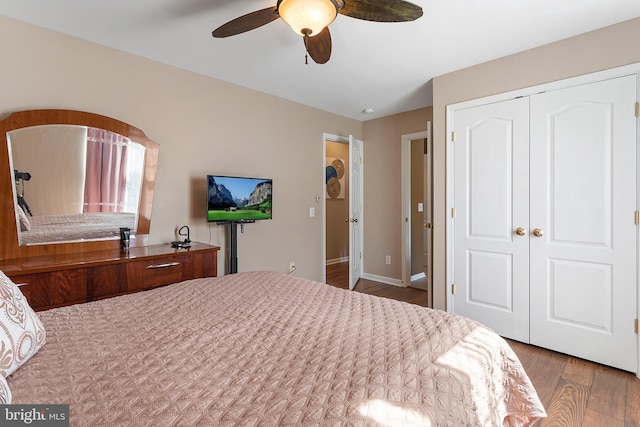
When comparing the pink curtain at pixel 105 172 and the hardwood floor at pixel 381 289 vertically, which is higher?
the pink curtain at pixel 105 172

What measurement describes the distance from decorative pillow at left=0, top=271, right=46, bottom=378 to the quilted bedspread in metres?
0.04

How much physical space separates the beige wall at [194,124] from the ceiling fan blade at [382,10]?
6.35 feet

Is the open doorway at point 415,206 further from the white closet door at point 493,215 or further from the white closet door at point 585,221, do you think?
the white closet door at point 585,221

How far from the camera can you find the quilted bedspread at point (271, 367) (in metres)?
0.75

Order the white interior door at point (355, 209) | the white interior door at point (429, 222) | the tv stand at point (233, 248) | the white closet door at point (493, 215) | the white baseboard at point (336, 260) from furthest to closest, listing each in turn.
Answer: the white baseboard at point (336, 260), the white interior door at point (355, 209), the white interior door at point (429, 222), the tv stand at point (233, 248), the white closet door at point (493, 215)

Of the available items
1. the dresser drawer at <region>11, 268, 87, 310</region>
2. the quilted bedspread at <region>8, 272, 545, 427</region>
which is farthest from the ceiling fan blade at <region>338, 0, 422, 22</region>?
the dresser drawer at <region>11, 268, 87, 310</region>

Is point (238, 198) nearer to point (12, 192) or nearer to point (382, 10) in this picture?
point (12, 192)

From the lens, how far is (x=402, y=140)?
4.41m

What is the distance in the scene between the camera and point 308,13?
1.51 m

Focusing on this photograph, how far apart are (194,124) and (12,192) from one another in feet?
4.77

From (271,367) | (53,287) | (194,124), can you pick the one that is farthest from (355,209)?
(271,367)

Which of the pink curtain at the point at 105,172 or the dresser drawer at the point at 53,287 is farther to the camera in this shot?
the pink curtain at the point at 105,172

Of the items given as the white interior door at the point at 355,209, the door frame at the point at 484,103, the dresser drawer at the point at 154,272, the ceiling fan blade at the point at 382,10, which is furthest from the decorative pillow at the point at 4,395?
the white interior door at the point at 355,209

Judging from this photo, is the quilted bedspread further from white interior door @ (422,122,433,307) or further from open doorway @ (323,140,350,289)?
open doorway @ (323,140,350,289)
